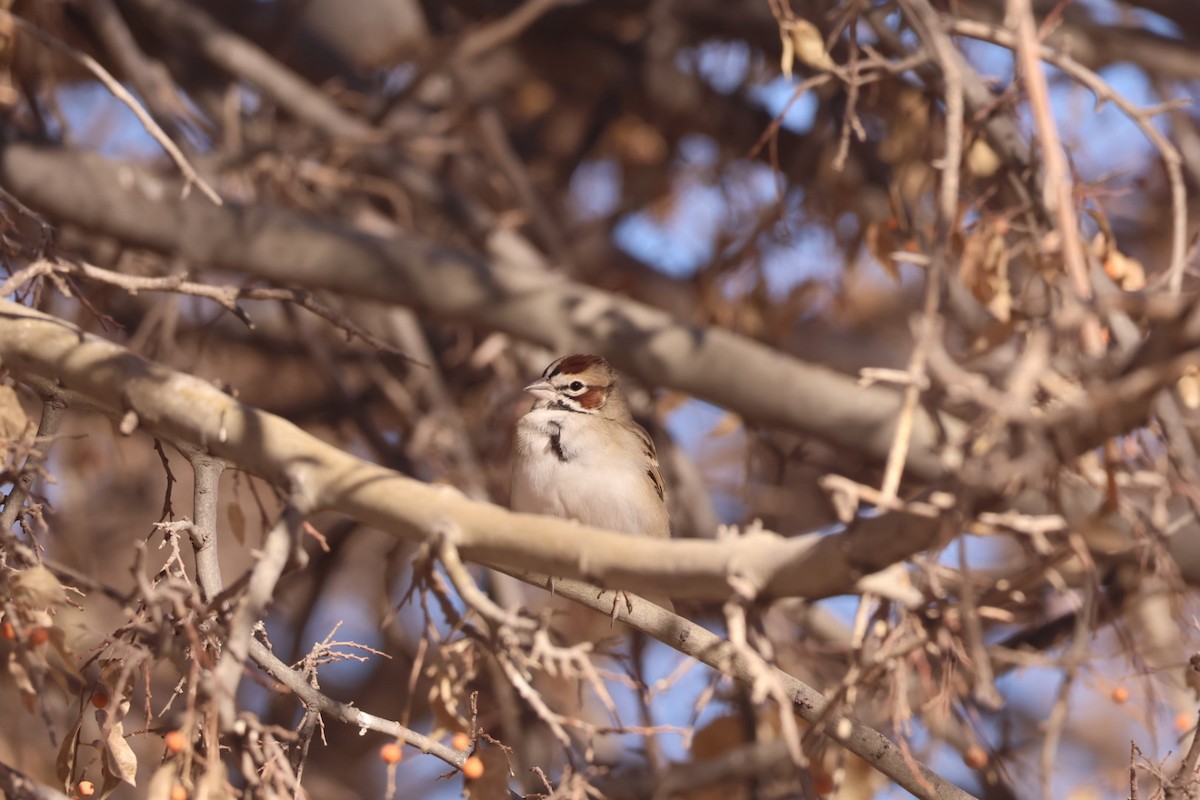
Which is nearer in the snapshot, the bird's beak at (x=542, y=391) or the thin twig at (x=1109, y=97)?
the thin twig at (x=1109, y=97)

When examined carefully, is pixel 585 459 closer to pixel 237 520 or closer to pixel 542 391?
pixel 542 391

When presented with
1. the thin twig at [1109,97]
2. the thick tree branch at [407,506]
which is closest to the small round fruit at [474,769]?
the thick tree branch at [407,506]

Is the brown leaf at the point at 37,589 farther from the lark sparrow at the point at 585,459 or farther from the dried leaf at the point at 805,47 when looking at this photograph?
the lark sparrow at the point at 585,459

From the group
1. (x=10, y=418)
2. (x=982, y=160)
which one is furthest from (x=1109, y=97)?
(x=10, y=418)

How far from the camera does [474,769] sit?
2.21 meters

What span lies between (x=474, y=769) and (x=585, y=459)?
6.76ft

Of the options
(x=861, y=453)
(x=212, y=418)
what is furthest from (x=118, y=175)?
(x=861, y=453)

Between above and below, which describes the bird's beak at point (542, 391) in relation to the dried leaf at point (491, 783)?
below

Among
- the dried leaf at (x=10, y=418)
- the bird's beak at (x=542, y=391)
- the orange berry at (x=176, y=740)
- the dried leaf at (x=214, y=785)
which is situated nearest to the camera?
the dried leaf at (x=214, y=785)

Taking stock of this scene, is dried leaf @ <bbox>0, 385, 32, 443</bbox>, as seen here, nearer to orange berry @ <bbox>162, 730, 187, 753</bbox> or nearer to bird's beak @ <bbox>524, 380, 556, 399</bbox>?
orange berry @ <bbox>162, 730, 187, 753</bbox>

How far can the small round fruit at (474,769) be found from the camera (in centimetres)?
221

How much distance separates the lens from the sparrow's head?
4.45 meters

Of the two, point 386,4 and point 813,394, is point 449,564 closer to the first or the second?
point 813,394

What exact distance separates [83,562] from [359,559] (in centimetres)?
298
